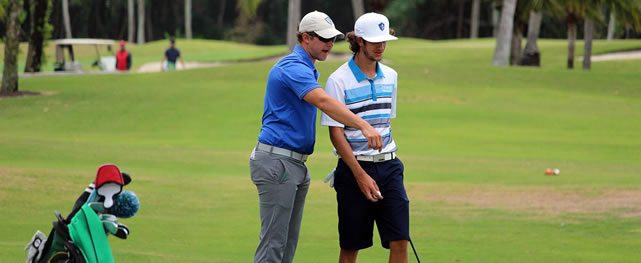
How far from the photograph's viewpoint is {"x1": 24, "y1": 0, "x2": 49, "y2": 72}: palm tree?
45.5 m

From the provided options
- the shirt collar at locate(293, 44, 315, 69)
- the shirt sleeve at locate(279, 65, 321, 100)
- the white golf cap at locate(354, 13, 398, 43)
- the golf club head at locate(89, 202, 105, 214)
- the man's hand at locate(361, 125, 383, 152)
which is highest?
the white golf cap at locate(354, 13, 398, 43)

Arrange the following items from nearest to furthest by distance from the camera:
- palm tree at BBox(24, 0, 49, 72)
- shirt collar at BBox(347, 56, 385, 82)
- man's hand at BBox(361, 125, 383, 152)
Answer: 1. man's hand at BBox(361, 125, 383, 152)
2. shirt collar at BBox(347, 56, 385, 82)
3. palm tree at BBox(24, 0, 49, 72)

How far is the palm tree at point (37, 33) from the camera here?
45.5m

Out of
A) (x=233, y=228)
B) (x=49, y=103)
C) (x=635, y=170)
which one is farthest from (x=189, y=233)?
(x=49, y=103)

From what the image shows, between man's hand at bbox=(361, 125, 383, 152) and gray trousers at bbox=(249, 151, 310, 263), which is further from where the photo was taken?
gray trousers at bbox=(249, 151, 310, 263)

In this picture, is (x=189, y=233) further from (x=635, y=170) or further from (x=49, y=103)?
(x=49, y=103)

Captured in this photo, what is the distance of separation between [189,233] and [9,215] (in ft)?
8.18

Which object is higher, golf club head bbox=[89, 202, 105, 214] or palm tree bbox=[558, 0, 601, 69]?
golf club head bbox=[89, 202, 105, 214]

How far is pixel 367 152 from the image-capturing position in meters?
7.73

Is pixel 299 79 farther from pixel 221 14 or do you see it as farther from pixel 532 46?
pixel 221 14

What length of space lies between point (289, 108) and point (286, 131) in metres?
0.14

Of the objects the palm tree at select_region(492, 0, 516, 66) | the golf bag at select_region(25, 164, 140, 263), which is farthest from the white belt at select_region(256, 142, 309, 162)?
the palm tree at select_region(492, 0, 516, 66)

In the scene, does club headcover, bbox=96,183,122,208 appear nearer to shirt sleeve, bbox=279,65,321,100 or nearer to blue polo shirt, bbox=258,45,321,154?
blue polo shirt, bbox=258,45,321,154

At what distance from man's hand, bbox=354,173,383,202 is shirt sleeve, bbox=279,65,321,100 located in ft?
2.13
